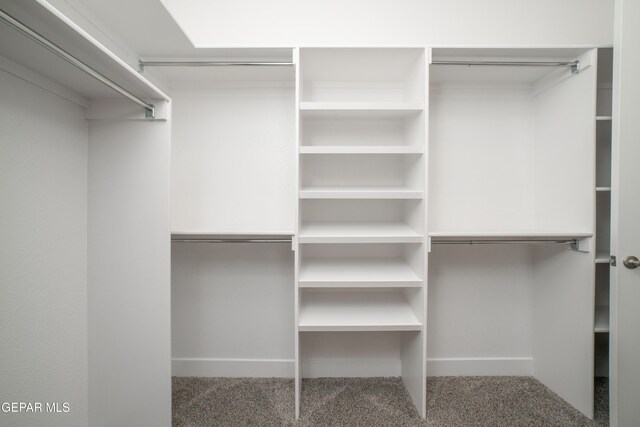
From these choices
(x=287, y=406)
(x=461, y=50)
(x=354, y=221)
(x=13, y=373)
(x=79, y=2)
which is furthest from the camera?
(x=354, y=221)

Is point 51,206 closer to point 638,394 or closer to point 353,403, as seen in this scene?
point 353,403

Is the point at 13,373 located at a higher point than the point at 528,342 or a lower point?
higher

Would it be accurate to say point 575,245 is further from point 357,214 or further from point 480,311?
point 357,214

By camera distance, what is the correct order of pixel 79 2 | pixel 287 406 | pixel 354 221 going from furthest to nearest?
pixel 354 221
pixel 287 406
pixel 79 2

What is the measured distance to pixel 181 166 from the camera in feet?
6.77

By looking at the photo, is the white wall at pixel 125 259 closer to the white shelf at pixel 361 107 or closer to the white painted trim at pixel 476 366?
the white shelf at pixel 361 107

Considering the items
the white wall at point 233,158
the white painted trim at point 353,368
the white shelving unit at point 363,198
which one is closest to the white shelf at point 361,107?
the white shelving unit at point 363,198

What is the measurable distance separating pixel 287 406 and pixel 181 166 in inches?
65.5

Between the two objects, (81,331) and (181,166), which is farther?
(181,166)

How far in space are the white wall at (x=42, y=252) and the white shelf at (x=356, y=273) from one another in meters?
1.07

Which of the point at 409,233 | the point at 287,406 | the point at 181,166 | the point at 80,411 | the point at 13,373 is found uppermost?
the point at 181,166

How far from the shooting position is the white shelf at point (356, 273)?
5.33 ft

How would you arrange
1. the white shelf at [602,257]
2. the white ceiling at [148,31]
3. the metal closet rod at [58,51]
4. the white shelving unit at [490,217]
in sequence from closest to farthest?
the metal closet rod at [58,51] < the white ceiling at [148,31] < the white shelf at [602,257] < the white shelving unit at [490,217]

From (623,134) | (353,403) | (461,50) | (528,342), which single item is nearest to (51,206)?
(353,403)
